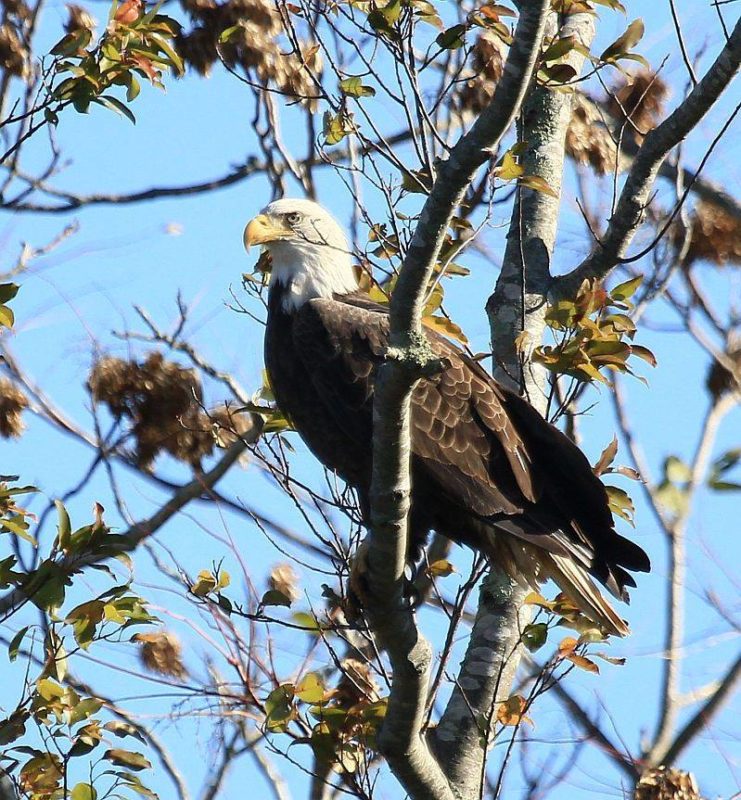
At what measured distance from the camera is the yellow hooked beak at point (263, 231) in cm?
498

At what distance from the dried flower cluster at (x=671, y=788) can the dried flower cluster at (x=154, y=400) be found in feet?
7.75

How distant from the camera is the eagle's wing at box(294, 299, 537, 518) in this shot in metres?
4.43

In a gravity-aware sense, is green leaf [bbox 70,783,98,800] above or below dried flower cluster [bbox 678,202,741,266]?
below

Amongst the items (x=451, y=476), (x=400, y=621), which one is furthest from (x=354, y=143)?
(x=400, y=621)

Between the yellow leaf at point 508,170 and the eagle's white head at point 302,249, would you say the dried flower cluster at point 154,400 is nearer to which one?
the eagle's white head at point 302,249

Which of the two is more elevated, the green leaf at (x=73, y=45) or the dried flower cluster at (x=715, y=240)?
the dried flower cluster at (x=715, y=240)

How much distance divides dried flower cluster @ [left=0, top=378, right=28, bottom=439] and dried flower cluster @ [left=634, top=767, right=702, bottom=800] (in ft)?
10.7

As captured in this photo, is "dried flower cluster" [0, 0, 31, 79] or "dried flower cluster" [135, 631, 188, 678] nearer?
"dried flower cluster" [0, 0, 31, 79]

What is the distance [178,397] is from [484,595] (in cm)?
182

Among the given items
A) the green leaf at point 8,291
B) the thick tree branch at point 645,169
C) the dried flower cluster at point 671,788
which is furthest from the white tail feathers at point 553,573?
the green leaf at point 8,291

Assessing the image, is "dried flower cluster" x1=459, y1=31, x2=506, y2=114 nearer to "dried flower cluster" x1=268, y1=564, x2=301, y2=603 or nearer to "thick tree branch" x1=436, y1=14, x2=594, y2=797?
"thick tree branch" x1=436, y1=14, x2=594, y2=797

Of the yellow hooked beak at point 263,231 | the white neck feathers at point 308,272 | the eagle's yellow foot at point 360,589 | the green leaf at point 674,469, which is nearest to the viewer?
the green leaf at point 674,469

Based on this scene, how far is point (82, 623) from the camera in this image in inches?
142

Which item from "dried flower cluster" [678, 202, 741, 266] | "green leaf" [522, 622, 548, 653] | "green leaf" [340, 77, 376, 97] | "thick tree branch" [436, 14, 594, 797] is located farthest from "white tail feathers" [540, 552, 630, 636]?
"dried flower cluster" [678, 202, 741, 266]
